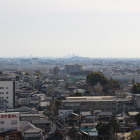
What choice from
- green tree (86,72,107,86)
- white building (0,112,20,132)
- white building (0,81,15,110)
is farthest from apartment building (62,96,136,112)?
white building (0,112,20,132)

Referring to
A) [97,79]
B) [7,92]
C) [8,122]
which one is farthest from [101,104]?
[8,122]

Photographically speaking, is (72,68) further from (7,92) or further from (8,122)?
(8,122)

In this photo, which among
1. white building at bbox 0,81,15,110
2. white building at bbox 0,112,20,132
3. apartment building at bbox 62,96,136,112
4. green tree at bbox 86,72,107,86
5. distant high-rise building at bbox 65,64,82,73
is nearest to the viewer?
white building at bbox 0,112,20,132

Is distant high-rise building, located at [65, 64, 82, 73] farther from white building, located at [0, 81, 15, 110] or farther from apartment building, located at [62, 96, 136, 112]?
white building, located at [0, 81, 15, 110]

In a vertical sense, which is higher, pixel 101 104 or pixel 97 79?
pixel 97 79

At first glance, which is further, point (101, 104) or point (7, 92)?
point (101, 104)

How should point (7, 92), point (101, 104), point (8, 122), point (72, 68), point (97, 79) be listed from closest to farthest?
point (8, 122), point (7, 92), point (101, 104), point (97, 79), point (72, 68)

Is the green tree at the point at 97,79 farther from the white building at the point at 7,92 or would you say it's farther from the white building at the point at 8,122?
the white building at the point at 8,122

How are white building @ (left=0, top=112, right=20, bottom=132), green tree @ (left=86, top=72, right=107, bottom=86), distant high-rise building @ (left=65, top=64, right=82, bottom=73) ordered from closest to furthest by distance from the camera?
white building @ (left=0, top=112, right=20, bottom=132) → green tree @ (left=86, top=72, right=107, bottom=86) → distant high-rise building @ (left=65, top=64, right=82, bottom=73)

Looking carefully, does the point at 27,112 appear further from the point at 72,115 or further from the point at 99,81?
the point at 99,81
